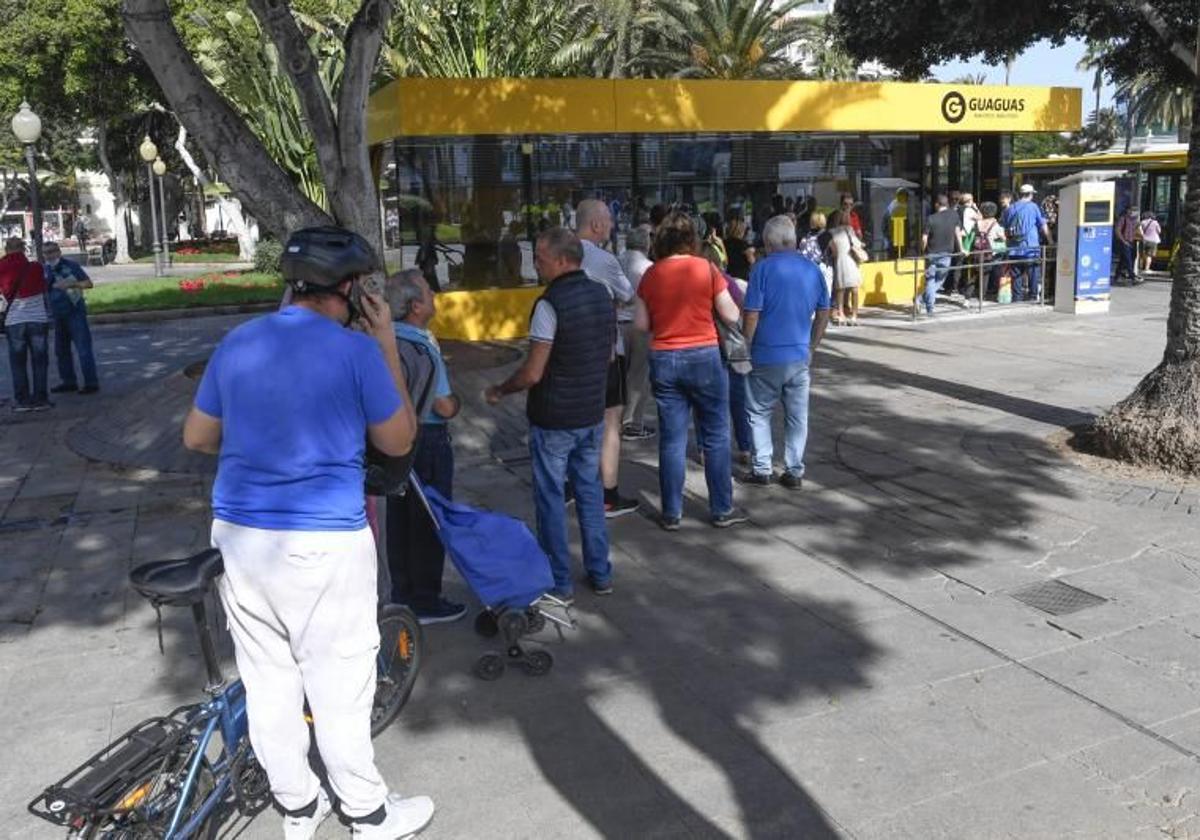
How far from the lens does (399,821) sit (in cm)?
327

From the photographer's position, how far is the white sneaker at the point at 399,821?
316cm

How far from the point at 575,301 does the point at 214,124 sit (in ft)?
12.3

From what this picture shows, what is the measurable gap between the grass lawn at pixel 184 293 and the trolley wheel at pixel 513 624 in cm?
1675

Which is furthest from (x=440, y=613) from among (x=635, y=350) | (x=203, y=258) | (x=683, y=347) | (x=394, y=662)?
(x=203, y=258)

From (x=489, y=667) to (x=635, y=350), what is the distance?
4.09 metres

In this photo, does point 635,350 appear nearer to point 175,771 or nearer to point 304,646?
point 304,646

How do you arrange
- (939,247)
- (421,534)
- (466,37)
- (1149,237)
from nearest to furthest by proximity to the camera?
(421,534), (939,247), (1149,237), (466,37)

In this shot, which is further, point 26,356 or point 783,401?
point 26,356

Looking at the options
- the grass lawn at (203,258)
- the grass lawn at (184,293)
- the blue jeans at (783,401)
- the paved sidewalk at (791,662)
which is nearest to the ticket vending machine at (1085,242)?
the paved sidewalk at (791,662)

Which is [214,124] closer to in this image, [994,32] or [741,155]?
[994,32]

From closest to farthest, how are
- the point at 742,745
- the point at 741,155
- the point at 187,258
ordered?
the point at 742,745, the point at 741,155, the point at 187,258

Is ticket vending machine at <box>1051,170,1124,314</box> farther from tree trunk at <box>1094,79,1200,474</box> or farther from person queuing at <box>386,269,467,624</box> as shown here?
person queuing at <box>386,269,467,624</box>

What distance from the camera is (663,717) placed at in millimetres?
4098

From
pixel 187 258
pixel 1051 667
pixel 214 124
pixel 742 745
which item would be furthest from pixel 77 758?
pixel 187 258
